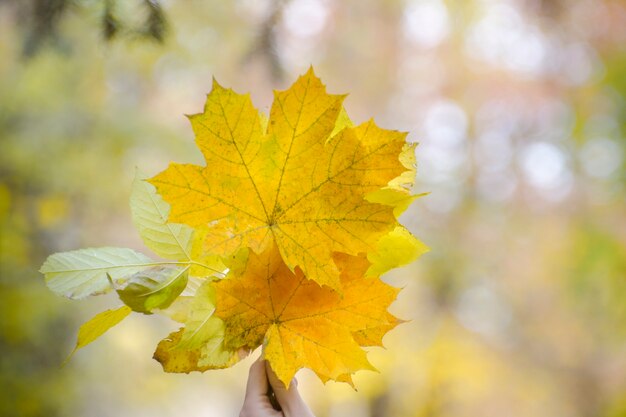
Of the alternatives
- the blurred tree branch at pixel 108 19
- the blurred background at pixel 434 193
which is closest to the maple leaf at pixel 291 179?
the blurred tree branch at pixel 108 19

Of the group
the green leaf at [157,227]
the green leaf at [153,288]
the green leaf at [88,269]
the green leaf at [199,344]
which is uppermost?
the green leaf at [157,227]

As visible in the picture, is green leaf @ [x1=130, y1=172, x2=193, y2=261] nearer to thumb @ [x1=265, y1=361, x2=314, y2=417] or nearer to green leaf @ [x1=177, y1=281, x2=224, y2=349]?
green leaf @ [x1=177, y1=281, x2=224, y2=349]

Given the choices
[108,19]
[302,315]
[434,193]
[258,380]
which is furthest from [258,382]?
[434,193]

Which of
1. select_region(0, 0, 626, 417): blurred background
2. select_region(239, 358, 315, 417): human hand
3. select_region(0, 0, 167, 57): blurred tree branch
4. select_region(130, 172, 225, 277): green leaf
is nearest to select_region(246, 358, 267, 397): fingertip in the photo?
select_region(239, 358, 315, 417): human hand

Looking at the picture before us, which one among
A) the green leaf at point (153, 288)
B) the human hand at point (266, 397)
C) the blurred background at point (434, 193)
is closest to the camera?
the green leaf at point (153, 288)

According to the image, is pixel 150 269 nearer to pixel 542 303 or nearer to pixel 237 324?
pixel 237 324

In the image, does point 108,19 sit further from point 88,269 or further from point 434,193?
point 434,193

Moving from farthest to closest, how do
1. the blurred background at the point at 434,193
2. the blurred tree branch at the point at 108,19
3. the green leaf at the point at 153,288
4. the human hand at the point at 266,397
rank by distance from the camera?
the blurred background at the point at 434,193
the blurred tree branch at the point at 108,19
the human hand at the point at 266,397
the green leaf at the point at 153,288

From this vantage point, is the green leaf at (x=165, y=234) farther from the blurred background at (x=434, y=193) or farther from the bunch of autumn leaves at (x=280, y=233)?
the blurred background at (x=434, y=193)

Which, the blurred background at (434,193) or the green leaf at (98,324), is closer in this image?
the green leaf at (98,324)
